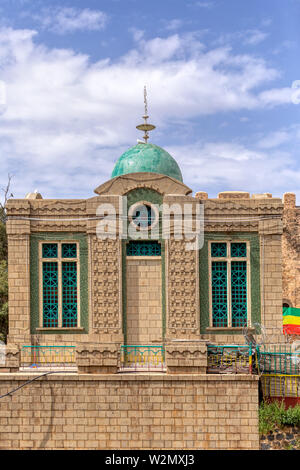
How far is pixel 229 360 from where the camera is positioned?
1395cm

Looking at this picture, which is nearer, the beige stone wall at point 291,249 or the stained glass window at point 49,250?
the stained glass window at point 49,250

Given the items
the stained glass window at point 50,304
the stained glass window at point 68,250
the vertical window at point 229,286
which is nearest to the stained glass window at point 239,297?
the vertical window at point 229,286

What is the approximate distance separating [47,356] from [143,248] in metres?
4.70

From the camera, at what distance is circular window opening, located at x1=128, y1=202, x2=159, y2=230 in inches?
651

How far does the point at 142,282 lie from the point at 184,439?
5229 millimetres

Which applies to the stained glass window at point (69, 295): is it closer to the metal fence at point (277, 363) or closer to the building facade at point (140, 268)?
the building facade at point (140, 268)

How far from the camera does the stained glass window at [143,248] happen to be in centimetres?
1664

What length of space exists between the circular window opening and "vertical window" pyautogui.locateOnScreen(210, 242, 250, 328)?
215cm

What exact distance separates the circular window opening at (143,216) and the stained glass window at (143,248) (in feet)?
1.78

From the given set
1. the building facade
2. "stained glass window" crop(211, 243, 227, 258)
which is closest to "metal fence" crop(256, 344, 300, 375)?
the building facade

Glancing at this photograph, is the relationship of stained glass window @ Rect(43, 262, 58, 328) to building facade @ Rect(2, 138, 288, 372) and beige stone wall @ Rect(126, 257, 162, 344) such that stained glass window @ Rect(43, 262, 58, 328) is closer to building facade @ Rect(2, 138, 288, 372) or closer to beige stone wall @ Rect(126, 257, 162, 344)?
building facade @ Rect(2, 138, 288, 372)

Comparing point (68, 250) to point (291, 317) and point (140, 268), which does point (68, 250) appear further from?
point (291, 317)
